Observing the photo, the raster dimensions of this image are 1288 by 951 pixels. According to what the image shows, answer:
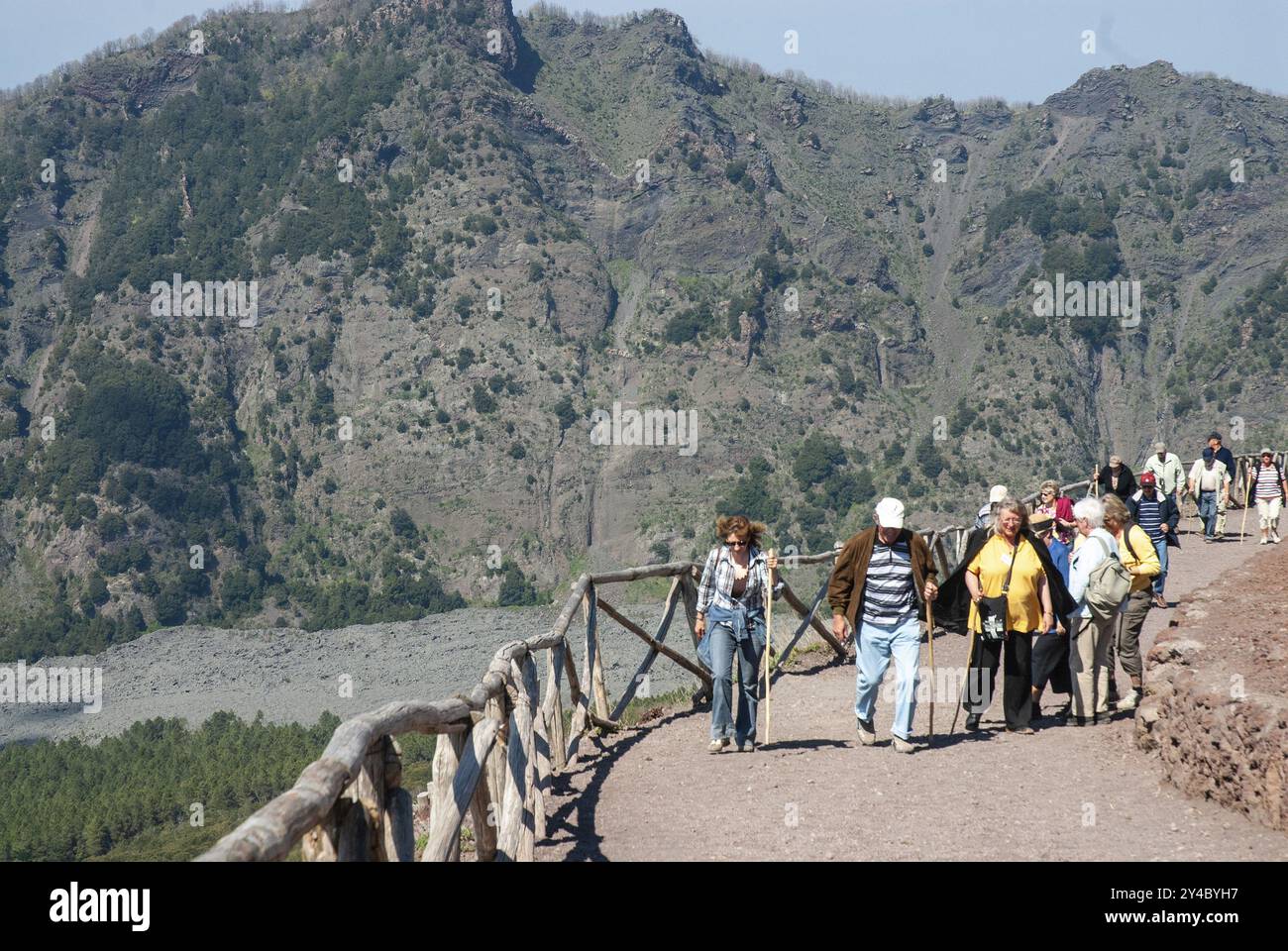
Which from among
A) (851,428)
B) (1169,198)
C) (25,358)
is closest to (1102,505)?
(851,428)

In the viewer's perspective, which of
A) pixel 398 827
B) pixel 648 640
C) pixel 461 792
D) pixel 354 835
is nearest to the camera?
pixel 354 835

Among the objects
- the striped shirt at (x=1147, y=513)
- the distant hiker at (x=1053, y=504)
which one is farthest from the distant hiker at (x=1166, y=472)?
the distant hiker at (x=1053, y=504)

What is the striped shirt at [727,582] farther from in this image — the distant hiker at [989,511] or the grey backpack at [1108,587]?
the distant hiker at [989,511]

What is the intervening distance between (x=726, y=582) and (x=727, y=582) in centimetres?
1

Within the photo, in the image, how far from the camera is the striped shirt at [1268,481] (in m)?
20.5

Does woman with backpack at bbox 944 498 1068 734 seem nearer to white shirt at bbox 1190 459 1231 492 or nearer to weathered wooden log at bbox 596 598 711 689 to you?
weathered wooden log at bbox 596 598 711 689

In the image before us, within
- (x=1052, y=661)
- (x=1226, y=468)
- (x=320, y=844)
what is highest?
(x=1226, y=468)

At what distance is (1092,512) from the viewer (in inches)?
410

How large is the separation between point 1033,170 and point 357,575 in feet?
381

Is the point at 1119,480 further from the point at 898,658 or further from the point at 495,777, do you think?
the point at 495,777

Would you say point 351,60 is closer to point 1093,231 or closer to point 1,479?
point 1,479

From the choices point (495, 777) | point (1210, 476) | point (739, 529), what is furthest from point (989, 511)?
point (1210, 476)

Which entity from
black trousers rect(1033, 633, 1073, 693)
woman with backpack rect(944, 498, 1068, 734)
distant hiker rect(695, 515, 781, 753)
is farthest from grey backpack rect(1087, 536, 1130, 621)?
distant hiker rect(695, 515, 781, 753)

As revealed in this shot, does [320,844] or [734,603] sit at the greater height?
[320,844]
